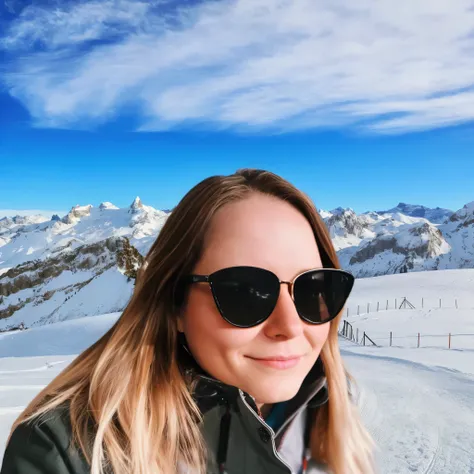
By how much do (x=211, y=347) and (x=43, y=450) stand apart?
642 millimetres

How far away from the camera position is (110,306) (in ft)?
221

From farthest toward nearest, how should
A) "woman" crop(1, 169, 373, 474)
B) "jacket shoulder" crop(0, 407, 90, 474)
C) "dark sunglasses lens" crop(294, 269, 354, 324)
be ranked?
1. "dark sunglasses lens" crop(294, 269, 354, 324)
2. "woman" crop(1, 169, 373, 474)
3. "jacket shoulder" crop(0, 407, 90, 474)

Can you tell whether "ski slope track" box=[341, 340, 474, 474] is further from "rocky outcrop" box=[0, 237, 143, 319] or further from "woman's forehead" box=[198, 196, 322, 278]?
"rocky outcrop" box=[0, 237, 143, 319]

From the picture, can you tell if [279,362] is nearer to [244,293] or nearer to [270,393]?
[270,393]

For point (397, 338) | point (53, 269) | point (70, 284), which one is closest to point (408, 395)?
point (397, 338)

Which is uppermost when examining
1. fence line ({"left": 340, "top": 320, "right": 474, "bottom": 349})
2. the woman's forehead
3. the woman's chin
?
the woman's forehead

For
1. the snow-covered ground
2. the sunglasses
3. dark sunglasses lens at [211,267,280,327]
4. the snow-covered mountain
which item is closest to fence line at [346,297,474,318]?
the snow-covered ground

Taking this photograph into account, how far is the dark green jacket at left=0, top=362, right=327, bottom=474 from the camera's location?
145cm

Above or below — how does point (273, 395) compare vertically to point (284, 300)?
below

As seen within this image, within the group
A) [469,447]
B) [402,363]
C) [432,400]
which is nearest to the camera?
[469,447]

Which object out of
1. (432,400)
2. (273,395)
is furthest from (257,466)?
(432,400)

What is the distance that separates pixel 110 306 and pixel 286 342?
6851cm

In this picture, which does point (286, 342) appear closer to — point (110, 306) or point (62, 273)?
point (110, 306)

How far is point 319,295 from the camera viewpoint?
1.93m
